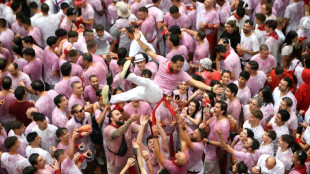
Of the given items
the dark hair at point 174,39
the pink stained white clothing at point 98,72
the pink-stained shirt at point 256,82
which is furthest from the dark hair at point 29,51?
the pink-stained shirt at point 256,82

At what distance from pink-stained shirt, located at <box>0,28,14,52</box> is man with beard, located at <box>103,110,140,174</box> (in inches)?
140

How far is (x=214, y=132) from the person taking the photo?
680 centimetres

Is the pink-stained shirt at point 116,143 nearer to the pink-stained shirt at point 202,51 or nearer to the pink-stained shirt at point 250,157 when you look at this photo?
the pink-stained shirt at point 250,157

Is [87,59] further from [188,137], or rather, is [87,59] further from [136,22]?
[188,137]

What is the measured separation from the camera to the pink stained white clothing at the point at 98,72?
25.6 ft

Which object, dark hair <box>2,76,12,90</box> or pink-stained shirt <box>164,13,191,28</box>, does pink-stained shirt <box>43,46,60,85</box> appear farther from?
pink-stained shirt <box>164,13,191,28</box>

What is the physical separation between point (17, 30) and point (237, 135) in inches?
191

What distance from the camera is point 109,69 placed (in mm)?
Result: 8758

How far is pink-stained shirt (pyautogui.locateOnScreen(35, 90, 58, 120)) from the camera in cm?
727

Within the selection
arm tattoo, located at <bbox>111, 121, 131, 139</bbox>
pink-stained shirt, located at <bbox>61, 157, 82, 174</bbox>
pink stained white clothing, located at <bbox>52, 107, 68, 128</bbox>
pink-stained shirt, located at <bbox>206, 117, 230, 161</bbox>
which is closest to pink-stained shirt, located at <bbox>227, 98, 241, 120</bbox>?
pink-stained shirt, located at <bbox>206, 117, 230, 161</bbox>

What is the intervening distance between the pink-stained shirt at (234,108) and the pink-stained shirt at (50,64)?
119 inches

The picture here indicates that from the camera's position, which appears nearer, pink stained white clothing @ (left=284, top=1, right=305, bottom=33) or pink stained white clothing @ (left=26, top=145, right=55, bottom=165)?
pink stained white clothing @ (left=26, top=145, right=55, bottom=165)

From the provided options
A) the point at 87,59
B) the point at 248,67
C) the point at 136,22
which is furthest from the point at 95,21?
the point at 248,67

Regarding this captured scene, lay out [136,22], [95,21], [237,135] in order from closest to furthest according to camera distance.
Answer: [237,135] → [136,22] → [95,21]
